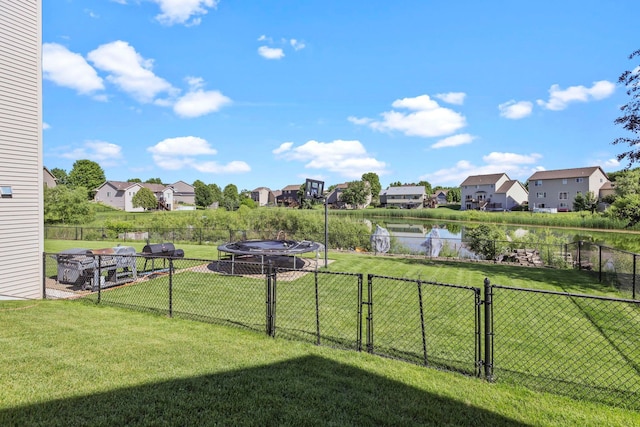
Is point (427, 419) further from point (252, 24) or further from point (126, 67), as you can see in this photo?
point (126, 67)

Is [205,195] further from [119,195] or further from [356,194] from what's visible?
[356,194]

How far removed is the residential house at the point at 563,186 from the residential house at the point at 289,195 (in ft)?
168

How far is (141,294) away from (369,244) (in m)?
10.5

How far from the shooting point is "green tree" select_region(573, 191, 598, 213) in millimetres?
41219

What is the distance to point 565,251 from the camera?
1199 centimetres

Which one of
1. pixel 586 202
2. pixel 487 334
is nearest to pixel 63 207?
pixel 487 334

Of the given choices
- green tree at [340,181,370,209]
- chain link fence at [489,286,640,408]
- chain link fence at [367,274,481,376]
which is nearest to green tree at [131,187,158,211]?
green tree at [340,181,370,209]

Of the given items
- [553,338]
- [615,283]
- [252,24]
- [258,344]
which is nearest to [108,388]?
[258,344]

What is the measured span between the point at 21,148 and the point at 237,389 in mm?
7612

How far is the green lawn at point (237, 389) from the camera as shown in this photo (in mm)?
2664

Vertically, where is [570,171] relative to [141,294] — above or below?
above

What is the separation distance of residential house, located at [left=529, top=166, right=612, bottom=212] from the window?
55.1m

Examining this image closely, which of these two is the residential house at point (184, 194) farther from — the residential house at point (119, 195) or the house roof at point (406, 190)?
the house roof at point (406, 190)

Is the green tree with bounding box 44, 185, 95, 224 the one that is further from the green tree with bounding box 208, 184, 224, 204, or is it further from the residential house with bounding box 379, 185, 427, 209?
the residential house with bounding box 379, 185, 427, 209
